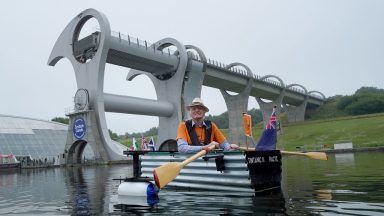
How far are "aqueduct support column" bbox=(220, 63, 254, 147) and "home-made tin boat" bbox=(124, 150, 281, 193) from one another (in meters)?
79.8

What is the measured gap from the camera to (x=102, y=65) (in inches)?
2157

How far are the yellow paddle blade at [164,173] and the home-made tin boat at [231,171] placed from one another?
4.49 feet

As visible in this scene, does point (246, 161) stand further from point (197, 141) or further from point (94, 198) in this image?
point (94, 198)

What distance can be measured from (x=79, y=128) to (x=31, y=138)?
57.0 feet

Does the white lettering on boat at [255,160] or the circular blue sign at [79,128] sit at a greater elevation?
the circular blue sign at [79,128]

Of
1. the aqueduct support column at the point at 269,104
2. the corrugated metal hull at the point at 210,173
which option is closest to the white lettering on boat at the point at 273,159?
the corrugated metal hull at the point at 210,173

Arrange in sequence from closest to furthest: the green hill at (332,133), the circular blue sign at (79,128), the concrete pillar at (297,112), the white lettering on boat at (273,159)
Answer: the white lettering on boat at (273,159) < the circular blue sign at (79,128) < the green hill at (332,133) < the concrete pillar at (297,112)

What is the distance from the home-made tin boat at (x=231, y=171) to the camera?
10609 mm

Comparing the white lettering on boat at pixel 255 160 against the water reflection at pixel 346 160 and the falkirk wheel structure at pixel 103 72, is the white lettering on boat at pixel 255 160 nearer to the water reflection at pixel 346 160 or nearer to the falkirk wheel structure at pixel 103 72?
the water reflection at pixel 346 160

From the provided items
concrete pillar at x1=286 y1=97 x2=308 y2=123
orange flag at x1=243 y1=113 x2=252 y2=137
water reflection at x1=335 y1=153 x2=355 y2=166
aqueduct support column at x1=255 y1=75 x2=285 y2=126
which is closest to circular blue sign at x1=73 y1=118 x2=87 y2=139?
water reflection at x1=335 y1=153 x2=355 y2=166

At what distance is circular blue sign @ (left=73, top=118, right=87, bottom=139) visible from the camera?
5463cm

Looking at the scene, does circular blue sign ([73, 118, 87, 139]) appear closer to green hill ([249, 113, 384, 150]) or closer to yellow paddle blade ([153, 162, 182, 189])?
green hill ([249, 113, 384, 150])

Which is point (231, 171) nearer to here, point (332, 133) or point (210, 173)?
point (210, 173)

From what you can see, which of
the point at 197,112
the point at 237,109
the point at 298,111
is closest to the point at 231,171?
the point at 197,112
